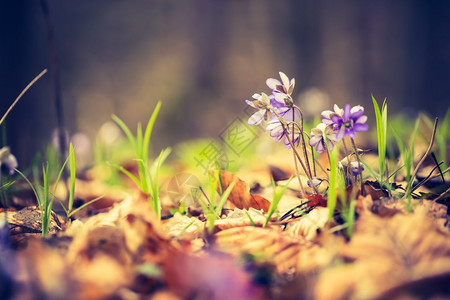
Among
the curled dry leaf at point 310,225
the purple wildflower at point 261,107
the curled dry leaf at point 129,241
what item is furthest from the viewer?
the purple wildflower at point 261,107

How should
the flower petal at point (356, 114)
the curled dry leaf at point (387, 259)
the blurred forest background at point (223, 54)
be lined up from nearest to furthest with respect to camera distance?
the curled dry leaf at point (387, 259) < the flower petal at point (356, 114) < the blurred forest background at point (223, 54)

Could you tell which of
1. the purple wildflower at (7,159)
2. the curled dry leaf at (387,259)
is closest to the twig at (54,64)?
the purple wildflower at (7,159)

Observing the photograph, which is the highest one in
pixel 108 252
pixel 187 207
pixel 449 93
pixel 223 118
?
pixel 108 252

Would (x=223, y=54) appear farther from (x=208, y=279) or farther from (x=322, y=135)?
(x=208, y=279)

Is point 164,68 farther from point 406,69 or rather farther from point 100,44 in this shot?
point 406,69

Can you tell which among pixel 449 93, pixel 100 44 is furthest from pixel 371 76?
pixel 100 44

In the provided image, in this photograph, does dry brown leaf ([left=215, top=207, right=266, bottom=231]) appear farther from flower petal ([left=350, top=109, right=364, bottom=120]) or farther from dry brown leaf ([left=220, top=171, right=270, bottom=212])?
flower petal ([left=350, top=109, right=364, bottom=120])

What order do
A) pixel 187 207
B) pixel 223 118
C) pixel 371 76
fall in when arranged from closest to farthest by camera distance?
pixel 187 207
pixel 371 76
pixel 223 118

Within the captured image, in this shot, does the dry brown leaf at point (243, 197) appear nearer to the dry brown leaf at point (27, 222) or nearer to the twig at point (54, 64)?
the dry brown leaf at point (27, 222)
